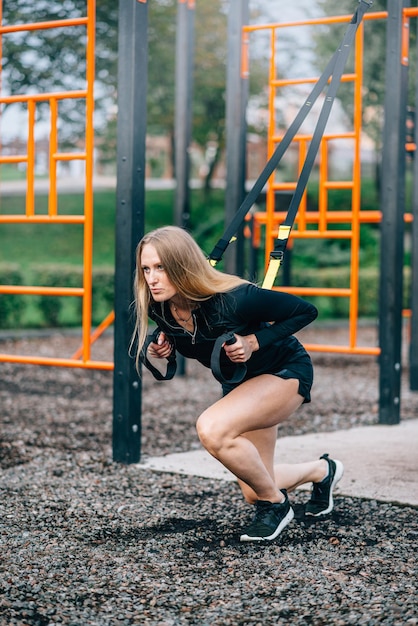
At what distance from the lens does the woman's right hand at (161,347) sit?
3539mm

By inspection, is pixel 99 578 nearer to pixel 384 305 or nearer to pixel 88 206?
pixel 88 206

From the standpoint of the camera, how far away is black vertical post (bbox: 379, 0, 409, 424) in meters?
6.10

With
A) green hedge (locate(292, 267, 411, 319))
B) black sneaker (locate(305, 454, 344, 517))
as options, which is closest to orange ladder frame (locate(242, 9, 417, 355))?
black sneaker (locate(305, 454, 344, 517))

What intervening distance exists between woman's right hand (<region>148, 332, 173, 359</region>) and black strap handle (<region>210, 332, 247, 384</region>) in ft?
0.83

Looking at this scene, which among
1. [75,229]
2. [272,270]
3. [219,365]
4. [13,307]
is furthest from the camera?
[75,229]

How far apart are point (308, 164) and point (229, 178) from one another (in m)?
3.27

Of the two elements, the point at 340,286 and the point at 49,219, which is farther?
the point at 340,286

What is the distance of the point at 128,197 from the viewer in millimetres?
4934

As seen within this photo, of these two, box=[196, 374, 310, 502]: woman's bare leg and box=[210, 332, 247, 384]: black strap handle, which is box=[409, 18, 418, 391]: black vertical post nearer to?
box=[196, 374, 310, 502]: woman's bare leg

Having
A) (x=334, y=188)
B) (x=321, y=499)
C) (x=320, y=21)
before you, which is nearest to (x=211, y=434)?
(x=321, y=499)

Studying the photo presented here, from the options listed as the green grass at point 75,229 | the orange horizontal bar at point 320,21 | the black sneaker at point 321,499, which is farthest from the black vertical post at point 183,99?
the green grass at point 75,229

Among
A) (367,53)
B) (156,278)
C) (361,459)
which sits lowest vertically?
(361,459)

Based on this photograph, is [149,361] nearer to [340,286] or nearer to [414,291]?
[414,291]

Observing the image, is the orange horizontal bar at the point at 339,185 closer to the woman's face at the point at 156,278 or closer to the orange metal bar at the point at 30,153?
the orange metal bar at the point at 30,153
